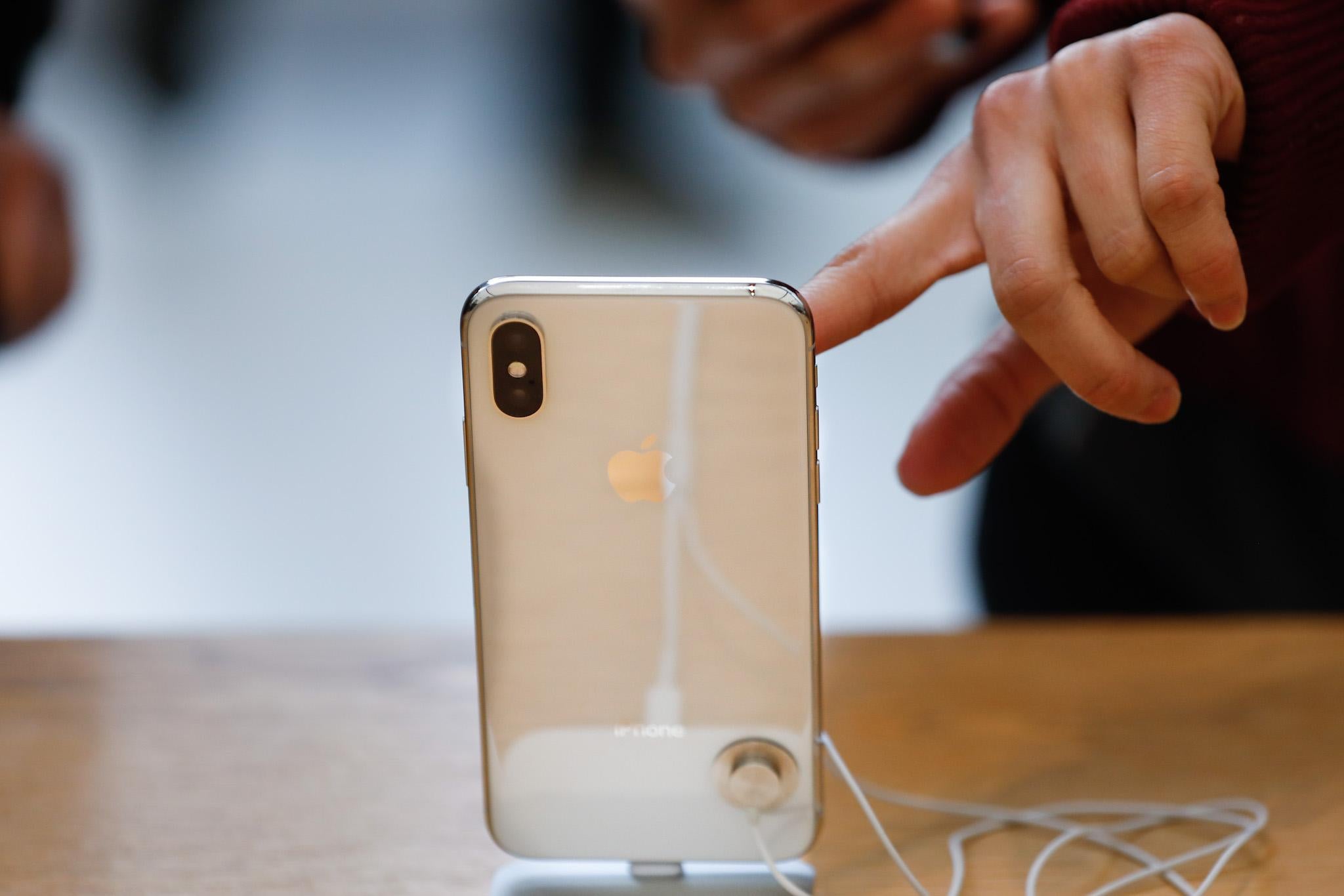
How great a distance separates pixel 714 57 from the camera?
0.72 m

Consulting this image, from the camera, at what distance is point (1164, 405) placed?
39 cm

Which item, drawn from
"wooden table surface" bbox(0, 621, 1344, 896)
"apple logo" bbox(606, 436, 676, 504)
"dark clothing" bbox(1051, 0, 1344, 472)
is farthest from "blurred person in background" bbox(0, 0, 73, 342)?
"dark clothing" bbox(1051, 0, 1344, 472)

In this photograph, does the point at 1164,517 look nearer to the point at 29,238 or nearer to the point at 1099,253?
the point at 1099,253

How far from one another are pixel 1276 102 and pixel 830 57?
358mm

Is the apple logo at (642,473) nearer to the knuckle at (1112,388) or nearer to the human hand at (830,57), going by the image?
the knuckle at (1112,388)

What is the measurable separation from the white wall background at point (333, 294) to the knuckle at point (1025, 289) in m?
1.42

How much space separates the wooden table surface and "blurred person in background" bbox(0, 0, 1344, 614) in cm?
14

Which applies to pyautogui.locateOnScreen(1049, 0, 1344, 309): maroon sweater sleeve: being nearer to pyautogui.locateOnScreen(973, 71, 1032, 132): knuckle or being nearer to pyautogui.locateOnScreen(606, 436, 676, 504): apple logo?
pyautogui.locateOnScreen(973, 71, 1032, 132): knuckle

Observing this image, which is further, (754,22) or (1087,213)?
(754,22)

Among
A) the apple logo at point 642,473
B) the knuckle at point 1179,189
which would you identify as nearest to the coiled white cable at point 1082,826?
the apple logo at point 642,473

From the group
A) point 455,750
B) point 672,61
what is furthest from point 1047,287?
point 672,61

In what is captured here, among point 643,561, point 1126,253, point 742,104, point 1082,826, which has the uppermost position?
point 742,104

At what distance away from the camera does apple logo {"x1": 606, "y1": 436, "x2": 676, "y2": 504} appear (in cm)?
39

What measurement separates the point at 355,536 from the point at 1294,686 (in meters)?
1.46
